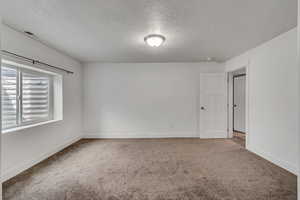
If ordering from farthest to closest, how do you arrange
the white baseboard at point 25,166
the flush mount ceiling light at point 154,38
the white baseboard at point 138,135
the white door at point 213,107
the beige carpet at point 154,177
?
1. the white baseboard at point 138,135
2. the white door at point 213,107
3. the flush mount ceiling light at point 154,38
4. the white baseboard at point 25,166
5. the beige carpet at point 154,177

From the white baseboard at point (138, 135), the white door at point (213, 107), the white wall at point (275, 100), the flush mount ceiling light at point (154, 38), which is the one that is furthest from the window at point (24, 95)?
→ the white wall at point (275, 100)

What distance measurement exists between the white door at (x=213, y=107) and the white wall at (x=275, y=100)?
3.27ft

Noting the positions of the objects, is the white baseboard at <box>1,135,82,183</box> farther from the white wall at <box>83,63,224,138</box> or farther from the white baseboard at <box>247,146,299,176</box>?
the white baseboard at <box>247,146,299,176</box>

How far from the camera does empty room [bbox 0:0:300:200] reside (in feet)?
6.18

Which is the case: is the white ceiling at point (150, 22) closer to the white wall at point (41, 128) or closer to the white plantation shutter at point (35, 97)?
the white wall at point (41, 128)

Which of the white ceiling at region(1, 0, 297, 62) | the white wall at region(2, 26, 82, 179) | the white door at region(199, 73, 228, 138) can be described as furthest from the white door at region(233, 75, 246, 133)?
the white wall at region(2, 26, 82, 179)

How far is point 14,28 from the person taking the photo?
2242mm

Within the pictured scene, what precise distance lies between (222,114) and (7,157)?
4.70 metres

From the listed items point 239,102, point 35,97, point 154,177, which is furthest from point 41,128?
point 239,102

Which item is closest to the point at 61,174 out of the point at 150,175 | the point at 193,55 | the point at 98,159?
the point at 98,159

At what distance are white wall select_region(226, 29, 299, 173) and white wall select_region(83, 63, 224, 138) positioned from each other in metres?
1.58

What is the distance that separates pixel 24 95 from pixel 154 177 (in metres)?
2.67

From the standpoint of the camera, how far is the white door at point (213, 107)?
13.9ft

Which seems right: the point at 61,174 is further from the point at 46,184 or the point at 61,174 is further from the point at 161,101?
the point at 161,101
